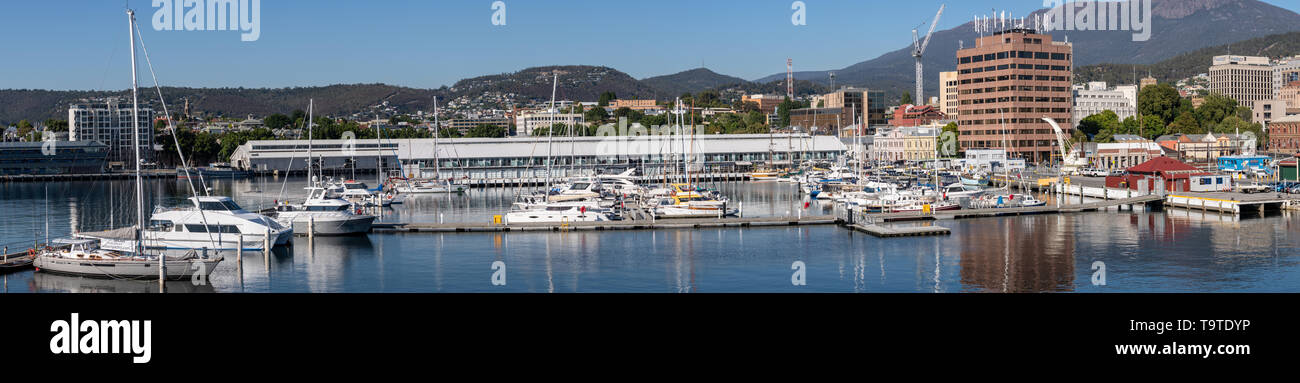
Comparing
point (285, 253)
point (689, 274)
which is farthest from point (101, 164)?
point (689, 274)

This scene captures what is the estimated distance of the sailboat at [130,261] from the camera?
2669 centimetres

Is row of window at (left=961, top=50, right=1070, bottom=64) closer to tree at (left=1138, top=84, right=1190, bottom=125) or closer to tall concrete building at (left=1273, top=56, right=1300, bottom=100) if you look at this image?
tree at (left=1138, top=84, right=1190, bottom=125)

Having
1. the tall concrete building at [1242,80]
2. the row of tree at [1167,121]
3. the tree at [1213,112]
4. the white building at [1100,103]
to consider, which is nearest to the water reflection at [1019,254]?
the row of tree at [1167,121]

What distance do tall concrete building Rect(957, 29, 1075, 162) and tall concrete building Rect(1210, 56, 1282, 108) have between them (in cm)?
9349

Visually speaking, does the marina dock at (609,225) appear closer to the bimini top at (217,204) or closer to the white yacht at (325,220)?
the white yacht at (325,220)

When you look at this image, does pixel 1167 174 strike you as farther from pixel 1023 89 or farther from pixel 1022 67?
pixel 1022 67

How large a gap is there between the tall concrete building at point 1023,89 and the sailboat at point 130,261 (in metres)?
84.6

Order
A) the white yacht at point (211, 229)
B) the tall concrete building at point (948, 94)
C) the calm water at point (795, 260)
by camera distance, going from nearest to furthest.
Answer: the calm water at point (795, 260) → the white yacht at point (211, 229) → the tall concrete building at point (948, 94)

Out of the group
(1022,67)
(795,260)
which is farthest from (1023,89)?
(795,260)

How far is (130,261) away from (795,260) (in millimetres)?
18073

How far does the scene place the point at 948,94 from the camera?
183875 mm
